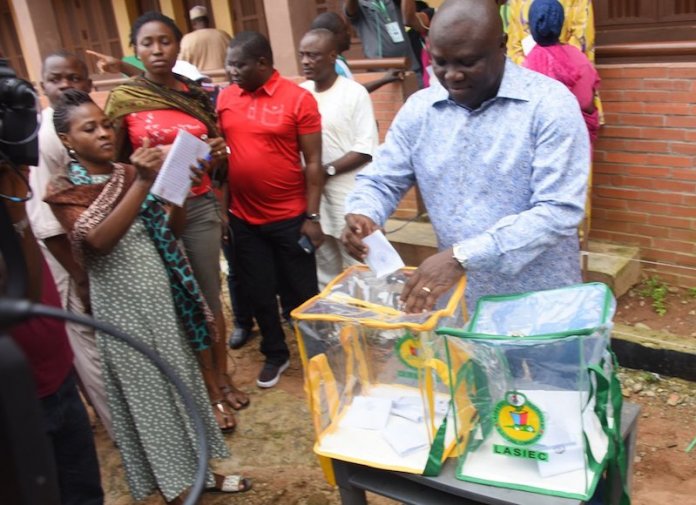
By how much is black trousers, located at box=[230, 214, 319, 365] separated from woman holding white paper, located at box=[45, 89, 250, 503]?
0.76 m

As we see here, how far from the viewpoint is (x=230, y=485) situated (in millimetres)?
2838

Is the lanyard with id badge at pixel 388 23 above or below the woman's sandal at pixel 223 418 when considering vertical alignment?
above

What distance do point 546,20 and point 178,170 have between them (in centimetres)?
204

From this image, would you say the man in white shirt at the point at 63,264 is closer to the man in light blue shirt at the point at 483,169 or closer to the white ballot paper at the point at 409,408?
the man in light blue shirt at the point at 483,169

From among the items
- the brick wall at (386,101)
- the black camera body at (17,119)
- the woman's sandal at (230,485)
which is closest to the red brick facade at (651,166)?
the brick wall at (386,101)

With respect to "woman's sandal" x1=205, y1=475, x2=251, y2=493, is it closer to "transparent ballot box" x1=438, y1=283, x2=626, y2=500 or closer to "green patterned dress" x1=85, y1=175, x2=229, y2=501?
"green patterned dress" x1=85, y1=175, x2=229, y2=501

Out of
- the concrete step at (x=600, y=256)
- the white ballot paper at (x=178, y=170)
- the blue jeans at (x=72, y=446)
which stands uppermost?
the white ballot paper at (x=178, y=170)

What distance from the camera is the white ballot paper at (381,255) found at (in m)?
1.77

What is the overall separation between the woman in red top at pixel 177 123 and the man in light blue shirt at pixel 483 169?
4.11 ft

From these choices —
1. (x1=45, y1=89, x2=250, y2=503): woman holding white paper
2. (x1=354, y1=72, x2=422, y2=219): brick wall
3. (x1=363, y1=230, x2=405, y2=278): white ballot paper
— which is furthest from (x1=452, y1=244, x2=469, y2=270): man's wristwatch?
(x1=354, y1=72, x2=422, y2=219): brick wall

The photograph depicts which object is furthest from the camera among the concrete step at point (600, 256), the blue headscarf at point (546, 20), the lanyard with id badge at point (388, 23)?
the lanyard with id badge at point (388, 23)

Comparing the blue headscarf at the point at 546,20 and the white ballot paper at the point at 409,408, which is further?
the blue headscarf at the point at 546,20

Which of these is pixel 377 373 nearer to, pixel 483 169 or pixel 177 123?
pixel 483 169

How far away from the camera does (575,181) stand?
5.49ft
